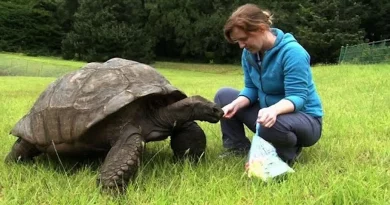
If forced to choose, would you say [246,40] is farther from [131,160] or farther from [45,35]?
[45,35]

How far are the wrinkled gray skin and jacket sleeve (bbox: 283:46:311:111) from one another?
51 centimetres

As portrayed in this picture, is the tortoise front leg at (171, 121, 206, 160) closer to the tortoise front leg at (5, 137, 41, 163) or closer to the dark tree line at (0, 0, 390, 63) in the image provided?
the tortoise front leg at (5, 137, 41, 163)

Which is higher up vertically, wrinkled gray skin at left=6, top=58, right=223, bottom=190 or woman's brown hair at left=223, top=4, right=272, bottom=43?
woman's brown hair at left=223, top=4, right=272, bottom=43

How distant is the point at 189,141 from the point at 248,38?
2.91 ft

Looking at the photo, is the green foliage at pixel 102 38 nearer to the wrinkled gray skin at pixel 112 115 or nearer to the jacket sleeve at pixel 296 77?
the wrinkled gray skin at pixel 112 115

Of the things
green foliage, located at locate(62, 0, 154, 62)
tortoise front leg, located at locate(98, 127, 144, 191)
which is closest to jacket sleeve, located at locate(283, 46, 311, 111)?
tortoise front leg, located at locate(98, 127, 144, 191)

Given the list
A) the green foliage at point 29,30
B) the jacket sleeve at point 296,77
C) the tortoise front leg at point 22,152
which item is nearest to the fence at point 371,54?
the jacket sleeve at point 296,77

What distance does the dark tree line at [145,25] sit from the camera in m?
43.2

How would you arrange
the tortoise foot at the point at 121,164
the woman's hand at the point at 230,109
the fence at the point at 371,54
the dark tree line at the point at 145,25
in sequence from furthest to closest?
the dark tree line at the point at 145,25 < the fence at the point at 371,54 < the woman's hand at the point at 230,109 < the tortoise foot at the point at 121,164

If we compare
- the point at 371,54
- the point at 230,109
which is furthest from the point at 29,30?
the point at 230,109

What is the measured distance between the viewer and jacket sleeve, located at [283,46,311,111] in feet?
11.1

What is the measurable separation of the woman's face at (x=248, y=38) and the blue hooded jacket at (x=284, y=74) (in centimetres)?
13

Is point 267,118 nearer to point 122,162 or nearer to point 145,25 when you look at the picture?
point 122,162

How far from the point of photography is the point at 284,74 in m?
3.47
